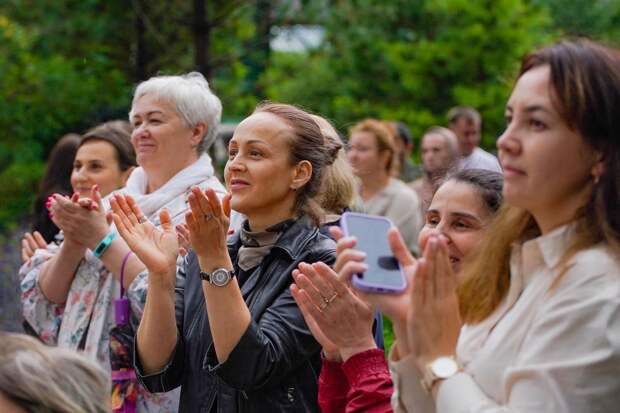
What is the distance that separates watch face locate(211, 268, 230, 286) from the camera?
3.52 meters

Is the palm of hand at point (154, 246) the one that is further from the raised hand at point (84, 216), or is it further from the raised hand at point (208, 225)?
the raised hand at point (84, 216)

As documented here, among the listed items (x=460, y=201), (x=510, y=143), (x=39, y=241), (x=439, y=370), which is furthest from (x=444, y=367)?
(x=39, y=241)

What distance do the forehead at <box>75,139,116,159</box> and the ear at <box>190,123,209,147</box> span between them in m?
0.76

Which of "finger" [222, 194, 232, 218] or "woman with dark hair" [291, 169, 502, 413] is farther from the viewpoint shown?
"finger" [222, 194, 232, 218]

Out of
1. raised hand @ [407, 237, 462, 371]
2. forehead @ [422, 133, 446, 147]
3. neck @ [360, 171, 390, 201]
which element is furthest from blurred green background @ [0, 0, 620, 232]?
raised hand @ [407, 237, 462, 371]

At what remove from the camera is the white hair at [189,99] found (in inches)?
201

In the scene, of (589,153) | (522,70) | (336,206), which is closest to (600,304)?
(589,153)

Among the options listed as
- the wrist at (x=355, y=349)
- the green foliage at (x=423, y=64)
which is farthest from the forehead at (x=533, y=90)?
the green foliage at (x=423, y=64)

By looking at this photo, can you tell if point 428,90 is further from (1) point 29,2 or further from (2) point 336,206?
(2) point 336,206

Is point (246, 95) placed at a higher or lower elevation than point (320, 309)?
lower

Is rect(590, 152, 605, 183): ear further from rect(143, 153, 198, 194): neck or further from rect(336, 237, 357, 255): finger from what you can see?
rect(143, 153, 198, 194): neck

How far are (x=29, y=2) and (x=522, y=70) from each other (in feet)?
28.3

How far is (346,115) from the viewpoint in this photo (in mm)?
16328

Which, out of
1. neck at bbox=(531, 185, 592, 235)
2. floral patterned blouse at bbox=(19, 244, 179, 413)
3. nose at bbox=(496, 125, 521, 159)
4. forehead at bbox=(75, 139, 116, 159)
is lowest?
floral patterned blouse at bbox=(19, 244, 179, 413)
